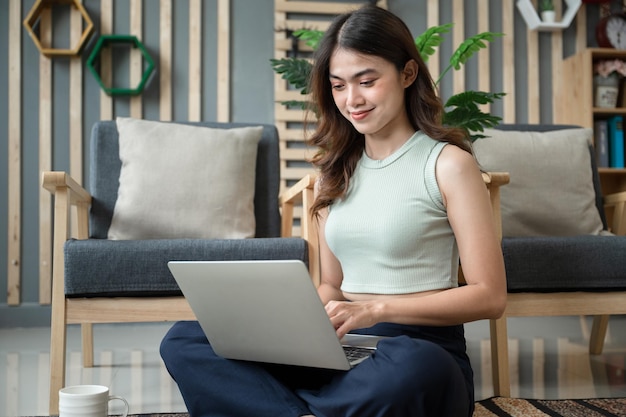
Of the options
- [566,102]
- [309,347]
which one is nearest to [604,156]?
[566,102]

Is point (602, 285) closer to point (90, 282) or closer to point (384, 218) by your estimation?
point (384, 218)

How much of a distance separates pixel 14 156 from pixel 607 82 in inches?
118

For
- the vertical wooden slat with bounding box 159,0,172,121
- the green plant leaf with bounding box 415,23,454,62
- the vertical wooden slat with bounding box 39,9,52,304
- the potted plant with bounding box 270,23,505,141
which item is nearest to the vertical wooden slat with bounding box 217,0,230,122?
the vertical wooden slat with bounding box 159,0,172,121

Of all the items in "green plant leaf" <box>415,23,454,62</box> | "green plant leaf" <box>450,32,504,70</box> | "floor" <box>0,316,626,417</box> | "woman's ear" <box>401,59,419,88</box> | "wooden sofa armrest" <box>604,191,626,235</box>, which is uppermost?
"green plant leaf" <box>415,23,454,62</box>

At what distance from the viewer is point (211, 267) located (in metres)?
1.13

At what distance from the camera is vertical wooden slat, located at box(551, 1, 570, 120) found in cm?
404

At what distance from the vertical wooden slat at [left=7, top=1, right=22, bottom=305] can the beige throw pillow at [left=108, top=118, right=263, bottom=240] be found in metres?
1.29

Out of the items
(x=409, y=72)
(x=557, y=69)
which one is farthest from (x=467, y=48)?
(x=557, y=69)

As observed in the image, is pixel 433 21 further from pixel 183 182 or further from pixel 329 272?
pixel 329 272

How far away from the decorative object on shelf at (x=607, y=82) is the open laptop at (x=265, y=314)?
3.00 m

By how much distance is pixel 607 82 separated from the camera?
3.82 m

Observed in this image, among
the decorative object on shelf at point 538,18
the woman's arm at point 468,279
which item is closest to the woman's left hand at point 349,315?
the woman's arm at point 468,279

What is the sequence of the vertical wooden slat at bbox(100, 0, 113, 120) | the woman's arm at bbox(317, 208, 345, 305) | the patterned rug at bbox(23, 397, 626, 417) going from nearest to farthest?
the woman's arm at bbox(317, 208, 345, 305) < the patterned rug at bbox(23, 397, 626, 417) < the vertical wooden slat at bbox(100, 0, 113, 120)

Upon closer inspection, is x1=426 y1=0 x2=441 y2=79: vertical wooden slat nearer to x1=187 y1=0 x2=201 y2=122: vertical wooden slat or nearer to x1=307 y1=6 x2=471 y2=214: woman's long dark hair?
x1=187 y1=0 x2=201 y2=122: vertical wooden slat
